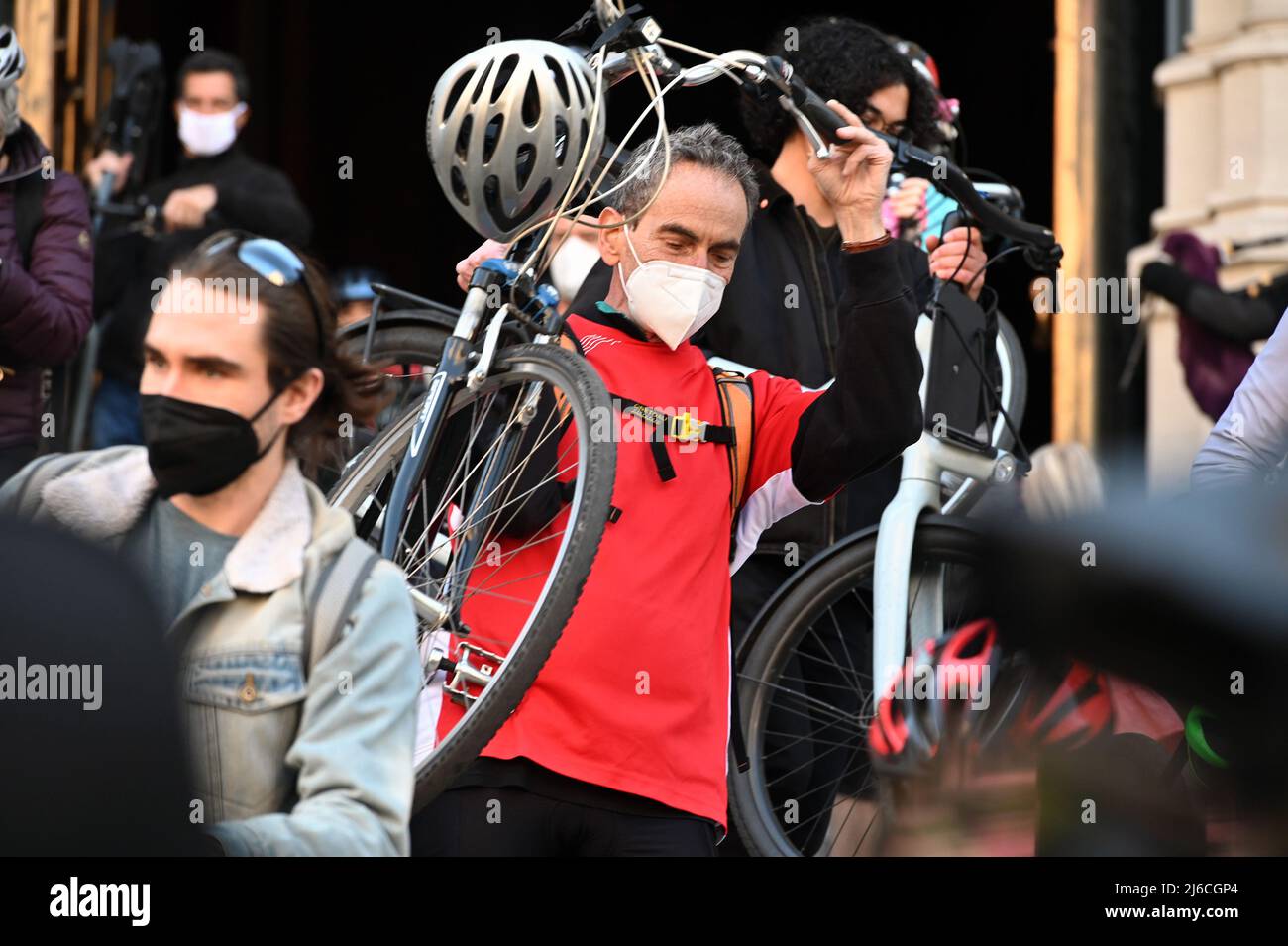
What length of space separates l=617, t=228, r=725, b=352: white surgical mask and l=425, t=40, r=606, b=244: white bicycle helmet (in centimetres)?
24

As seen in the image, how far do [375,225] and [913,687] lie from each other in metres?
7.38

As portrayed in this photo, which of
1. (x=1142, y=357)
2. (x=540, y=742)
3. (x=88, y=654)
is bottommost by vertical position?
(x=540, y=742)

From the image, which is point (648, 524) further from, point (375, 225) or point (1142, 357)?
point (375, 225)

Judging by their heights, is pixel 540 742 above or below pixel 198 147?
below

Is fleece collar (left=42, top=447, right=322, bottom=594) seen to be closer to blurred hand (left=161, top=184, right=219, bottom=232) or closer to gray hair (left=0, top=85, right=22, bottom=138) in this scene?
gray hair (left=0, top=85, right=22, bottom=138)

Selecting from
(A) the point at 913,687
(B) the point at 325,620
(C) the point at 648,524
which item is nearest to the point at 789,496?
(C) the point at 648,524

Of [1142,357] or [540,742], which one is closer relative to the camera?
[540,742]

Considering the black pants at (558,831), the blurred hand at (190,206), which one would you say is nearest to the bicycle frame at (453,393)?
the black pants at (558,831)

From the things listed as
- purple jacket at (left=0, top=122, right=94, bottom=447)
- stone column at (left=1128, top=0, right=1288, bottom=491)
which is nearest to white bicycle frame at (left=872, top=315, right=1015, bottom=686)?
purple jacket at (left=0, top=122, right=94, bottom=447)

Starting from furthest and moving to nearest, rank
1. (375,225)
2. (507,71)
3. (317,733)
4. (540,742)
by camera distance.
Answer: (375,225), (507,71), (540,742), (317,733)

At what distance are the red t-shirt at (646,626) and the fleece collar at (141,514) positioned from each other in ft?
2.64

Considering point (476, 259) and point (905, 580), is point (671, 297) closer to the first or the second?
point (476, 259)

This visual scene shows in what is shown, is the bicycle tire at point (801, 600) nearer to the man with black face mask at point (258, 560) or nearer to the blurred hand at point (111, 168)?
the man with black face mask at point (258, 560)

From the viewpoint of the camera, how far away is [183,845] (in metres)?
2.35
